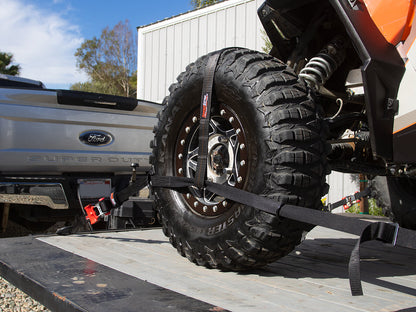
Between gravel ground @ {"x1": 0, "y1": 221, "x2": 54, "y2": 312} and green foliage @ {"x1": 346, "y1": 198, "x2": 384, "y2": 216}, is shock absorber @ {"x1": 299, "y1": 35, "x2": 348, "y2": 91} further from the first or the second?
green foliage @ {"x1": 346, "y1": 198, "x2": 384, "y2": 216}

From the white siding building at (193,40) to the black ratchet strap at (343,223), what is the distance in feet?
27.0

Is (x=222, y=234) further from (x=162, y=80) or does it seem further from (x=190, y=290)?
(x=162, y=80)

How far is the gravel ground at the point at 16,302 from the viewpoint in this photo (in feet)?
9.43

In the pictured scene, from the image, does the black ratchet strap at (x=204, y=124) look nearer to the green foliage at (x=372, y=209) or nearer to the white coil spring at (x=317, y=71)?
the white coil spring at (x=317, y=71)

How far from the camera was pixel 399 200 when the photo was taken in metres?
3.90

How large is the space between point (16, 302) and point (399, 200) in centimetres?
302

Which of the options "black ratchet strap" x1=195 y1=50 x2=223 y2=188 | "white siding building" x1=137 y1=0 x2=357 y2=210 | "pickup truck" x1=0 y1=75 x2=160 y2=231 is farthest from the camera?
"white siding building" x1=137 y1=0 x2=357 y2=210

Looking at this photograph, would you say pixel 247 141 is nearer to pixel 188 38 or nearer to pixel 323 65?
pixel 323 65

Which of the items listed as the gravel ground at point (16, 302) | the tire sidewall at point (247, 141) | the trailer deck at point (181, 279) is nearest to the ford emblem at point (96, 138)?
the trailer deck at point (181, 279)

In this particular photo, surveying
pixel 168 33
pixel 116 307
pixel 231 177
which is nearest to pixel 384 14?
pixel 231 177

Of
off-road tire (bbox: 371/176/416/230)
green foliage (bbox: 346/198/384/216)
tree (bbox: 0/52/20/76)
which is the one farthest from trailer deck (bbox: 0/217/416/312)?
tree (bbox: 0/52/20/76)

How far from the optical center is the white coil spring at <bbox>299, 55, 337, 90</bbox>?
2777 mm

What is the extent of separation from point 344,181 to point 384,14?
8.07 meters

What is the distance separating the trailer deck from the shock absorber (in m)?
1.08
